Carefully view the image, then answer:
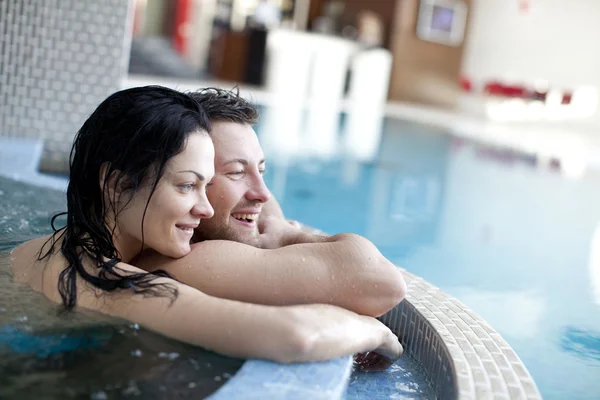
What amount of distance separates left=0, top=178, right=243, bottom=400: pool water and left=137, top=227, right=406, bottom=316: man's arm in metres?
0.23

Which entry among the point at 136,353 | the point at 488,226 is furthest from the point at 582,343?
the point at 488,226

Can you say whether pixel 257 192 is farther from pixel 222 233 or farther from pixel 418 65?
pixel 418 65

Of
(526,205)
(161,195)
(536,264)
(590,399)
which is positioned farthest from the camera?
(526,205)

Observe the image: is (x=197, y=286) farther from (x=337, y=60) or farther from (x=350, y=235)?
(x=337, y=60)

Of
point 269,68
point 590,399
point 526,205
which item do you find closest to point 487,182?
point 526,205

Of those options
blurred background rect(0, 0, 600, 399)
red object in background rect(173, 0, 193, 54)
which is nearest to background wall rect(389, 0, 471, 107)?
blurred background rect(0, 0, 600, 399)

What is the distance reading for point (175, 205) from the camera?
1796mm

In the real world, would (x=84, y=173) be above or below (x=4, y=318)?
above

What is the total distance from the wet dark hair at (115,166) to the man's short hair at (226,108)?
211 millimetres

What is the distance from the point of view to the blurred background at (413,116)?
13.9 feet

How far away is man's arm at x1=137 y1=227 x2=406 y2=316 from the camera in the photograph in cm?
187

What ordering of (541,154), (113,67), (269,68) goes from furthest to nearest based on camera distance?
(269,68)
(541,154)
(113,67)

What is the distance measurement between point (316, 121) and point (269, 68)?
15.6 feet

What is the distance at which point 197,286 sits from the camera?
6.20 ft
